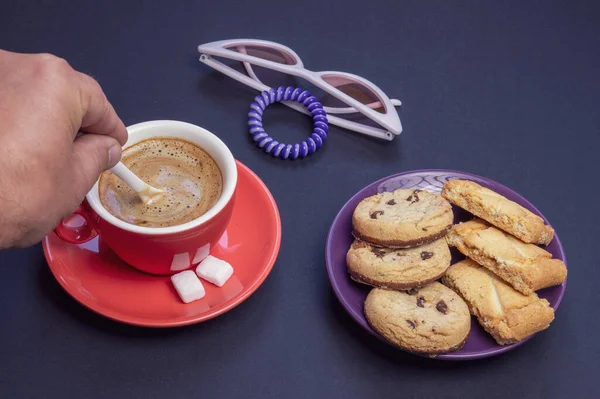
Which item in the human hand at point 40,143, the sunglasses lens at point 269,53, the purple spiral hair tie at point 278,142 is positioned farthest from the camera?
the sunglasses lens at point 269,53

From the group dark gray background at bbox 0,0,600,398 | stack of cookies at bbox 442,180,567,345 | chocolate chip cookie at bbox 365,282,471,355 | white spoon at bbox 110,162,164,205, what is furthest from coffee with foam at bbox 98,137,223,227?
stack of cookies at bbox 442,180,567,345

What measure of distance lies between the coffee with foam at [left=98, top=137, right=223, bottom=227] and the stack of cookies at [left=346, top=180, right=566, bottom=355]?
0.84 feet

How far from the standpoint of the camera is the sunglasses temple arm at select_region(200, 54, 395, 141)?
1377mm

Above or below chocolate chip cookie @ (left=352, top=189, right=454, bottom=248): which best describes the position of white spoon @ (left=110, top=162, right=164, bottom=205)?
below

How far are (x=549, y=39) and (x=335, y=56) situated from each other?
538mm

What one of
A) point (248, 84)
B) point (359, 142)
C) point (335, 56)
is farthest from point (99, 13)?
point (359, 142)

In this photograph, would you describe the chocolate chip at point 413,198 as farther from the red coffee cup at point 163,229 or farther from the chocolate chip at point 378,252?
the red coffee cup at point 163,229

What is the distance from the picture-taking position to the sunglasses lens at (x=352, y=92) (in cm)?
140

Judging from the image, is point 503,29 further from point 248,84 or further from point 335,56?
point 248,84

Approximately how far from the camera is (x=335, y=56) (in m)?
1.54

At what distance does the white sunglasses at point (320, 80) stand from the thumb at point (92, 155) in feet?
1.99

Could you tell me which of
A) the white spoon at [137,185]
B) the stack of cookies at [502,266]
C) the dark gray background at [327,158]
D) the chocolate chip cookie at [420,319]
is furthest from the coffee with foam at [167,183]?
the stack of cookies at [502,266]

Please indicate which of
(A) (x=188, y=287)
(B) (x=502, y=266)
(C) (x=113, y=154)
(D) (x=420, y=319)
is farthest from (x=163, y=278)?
(B) (x=502, y=266)

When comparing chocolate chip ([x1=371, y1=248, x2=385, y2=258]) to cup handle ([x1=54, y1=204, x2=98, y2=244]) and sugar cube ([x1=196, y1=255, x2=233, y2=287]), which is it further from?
cup handle ([x1=54, y1=204, x2=98, y2=244])
